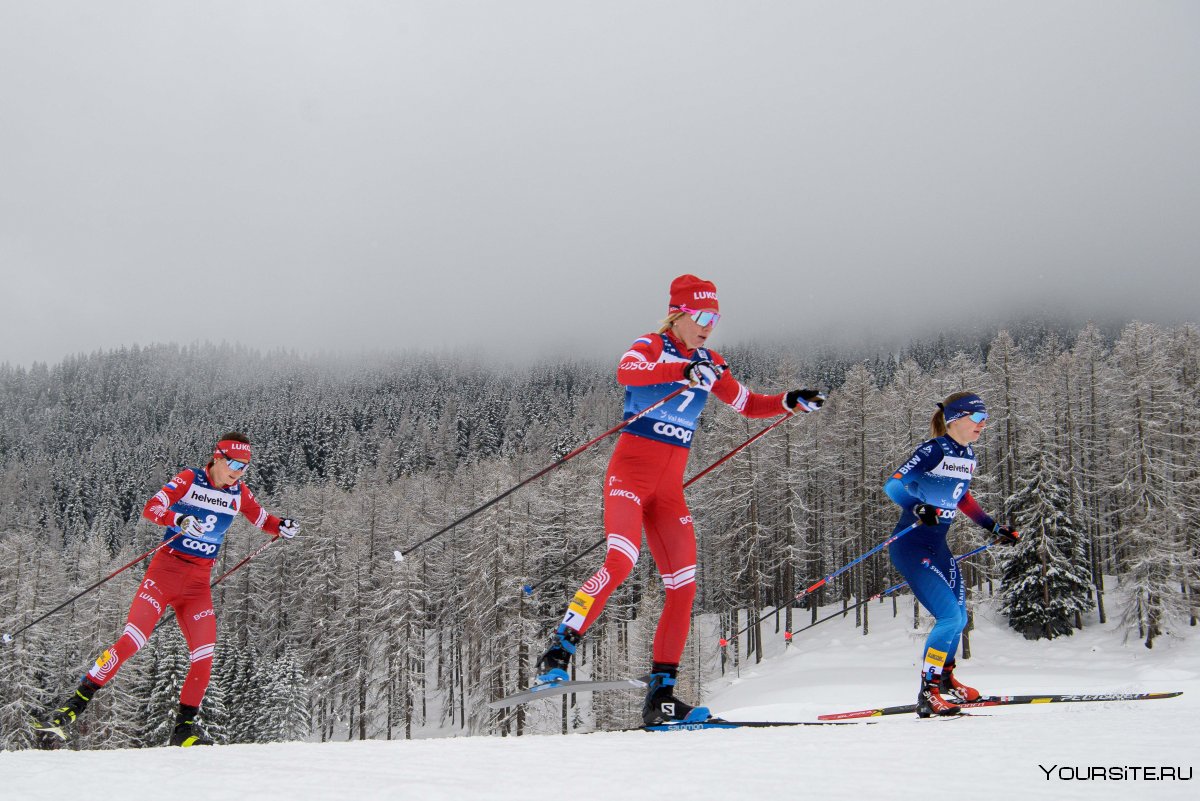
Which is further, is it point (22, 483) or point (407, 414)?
point (407, 414)

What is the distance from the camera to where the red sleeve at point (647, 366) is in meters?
5.02

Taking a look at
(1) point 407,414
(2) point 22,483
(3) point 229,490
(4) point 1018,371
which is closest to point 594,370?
(1) point 407,414

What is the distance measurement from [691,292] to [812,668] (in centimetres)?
3205

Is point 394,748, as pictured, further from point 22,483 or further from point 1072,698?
point 22,483

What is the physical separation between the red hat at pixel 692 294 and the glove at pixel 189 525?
214 inches

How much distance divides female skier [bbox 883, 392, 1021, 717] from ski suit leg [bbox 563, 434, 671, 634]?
7.94 ft

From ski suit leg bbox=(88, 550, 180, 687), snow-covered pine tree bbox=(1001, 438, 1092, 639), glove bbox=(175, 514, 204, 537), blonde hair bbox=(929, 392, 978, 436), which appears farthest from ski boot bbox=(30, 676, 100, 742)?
snow-covered pine tree bbox=(1001, 438, 1092, 639)

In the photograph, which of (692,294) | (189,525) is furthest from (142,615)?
(692,294)

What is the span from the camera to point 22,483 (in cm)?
13038

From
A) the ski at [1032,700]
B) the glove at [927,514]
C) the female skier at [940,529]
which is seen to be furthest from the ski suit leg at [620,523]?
the ski at [1032,700]

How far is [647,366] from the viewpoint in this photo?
5.18 m

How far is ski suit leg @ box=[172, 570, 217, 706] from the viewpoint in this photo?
24.2ft

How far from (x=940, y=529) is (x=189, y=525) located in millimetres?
7340

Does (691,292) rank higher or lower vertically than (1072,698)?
higher
